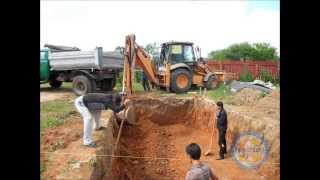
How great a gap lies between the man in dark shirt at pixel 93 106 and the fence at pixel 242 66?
34.5 inches

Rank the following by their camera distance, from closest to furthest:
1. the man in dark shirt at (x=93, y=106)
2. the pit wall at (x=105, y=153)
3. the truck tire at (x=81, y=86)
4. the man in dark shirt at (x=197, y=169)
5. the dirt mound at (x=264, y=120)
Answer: the man in dark shirt at (x=197, y=169) < the dirt mound at (x=264, y=120) < the pit wall at (x=105, y=153) < the man in dark shirt at (x=93, y=106) < the truck tire at (x=81, y=86)

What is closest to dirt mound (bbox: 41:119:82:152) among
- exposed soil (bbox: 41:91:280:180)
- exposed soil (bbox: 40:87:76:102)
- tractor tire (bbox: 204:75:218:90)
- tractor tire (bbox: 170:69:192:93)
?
exposed soil (bbox: 41:91:280:180)

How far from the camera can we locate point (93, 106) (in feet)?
13.4

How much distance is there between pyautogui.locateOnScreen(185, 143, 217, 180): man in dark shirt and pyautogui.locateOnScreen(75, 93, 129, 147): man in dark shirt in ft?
2.76

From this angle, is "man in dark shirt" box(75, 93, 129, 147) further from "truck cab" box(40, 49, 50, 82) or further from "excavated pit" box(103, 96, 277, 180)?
→ "truck cab" box(40, 49, 50, 82)

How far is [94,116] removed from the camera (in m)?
4.07

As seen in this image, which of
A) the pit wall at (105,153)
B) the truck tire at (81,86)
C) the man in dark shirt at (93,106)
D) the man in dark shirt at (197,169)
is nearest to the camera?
the man in dark shirt at (197,169)

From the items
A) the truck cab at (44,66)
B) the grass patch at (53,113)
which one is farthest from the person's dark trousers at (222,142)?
the truck cab at (44,66)

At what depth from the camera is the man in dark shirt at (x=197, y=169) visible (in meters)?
3.42

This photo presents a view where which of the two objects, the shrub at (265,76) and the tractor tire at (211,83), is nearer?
the shrub at (265,76)

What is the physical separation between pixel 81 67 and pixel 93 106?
14.4 inches

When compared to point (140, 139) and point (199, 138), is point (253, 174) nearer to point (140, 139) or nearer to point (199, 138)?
point (199, 138)

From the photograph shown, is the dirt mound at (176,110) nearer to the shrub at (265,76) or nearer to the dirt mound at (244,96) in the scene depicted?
the dirt mound at (244,96)
